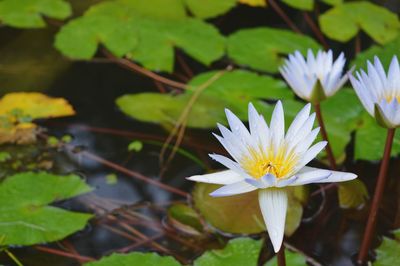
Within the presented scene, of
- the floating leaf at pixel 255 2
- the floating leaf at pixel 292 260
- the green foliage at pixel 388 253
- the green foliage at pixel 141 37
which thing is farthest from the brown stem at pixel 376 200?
the floating leaf at pixel 255 2

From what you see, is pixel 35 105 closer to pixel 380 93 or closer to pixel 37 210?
pixel 37 210

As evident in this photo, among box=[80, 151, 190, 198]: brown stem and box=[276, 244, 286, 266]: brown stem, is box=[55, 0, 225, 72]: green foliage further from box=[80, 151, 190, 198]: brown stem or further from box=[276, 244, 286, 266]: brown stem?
box=[276, 244, 286, 266]: brown stem

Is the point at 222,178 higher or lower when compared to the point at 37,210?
higher

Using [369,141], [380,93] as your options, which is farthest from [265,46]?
[380,93]

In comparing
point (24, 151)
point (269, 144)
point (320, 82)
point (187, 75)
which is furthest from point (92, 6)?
point (269, 144)

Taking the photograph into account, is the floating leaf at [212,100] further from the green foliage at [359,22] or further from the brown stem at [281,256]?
the brown stem at [281,256]

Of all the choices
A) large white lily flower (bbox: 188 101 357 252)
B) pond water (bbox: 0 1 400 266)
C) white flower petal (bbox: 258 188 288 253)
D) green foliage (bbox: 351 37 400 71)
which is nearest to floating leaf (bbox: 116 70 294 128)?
pond water (bbox: 0 1 400 266)
